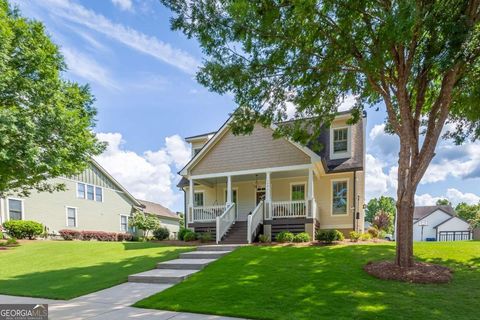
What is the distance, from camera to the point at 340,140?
15.9m

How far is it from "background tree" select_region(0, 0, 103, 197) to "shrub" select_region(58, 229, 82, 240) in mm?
16753

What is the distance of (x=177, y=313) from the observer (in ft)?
17.0

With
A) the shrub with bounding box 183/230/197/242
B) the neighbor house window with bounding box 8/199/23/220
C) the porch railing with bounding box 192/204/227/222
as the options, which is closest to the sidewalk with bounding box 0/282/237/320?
the shrub with bounding box 183/230/197/242

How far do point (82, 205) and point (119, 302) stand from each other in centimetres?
2261

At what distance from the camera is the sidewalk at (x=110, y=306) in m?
5.05

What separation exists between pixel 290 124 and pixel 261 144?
448 cm

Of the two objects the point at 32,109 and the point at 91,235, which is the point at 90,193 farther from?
the point at 32,109

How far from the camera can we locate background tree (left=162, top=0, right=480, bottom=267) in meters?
6.07

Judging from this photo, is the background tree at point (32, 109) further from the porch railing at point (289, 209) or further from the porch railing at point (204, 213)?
the porch railing at point (289, 209)

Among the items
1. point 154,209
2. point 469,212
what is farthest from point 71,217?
point 469,212

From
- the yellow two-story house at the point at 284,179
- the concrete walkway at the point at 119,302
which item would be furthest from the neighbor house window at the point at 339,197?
the concrete walkway at the point at 119,302

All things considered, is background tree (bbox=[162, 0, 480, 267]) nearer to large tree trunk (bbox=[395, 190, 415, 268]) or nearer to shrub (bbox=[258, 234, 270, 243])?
large tree trunk (bbox=[395, 190, 415, 268])

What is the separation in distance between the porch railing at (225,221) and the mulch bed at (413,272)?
7653mm

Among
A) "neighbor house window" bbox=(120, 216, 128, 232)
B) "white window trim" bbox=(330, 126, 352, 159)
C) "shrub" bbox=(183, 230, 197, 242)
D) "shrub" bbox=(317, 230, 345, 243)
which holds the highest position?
"white window trim" bbox=(330, 126, 352, 159)
